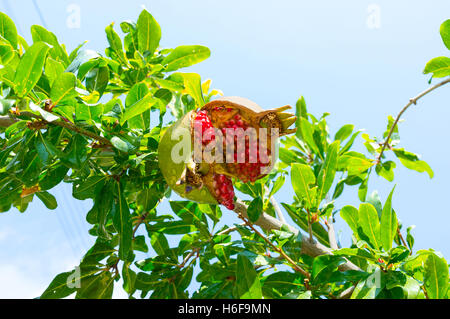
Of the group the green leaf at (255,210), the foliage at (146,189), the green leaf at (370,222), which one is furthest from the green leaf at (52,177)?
the green leaf at (370,222)

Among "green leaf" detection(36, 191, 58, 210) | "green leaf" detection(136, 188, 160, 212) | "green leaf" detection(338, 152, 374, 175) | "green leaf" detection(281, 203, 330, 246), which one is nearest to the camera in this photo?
"green leaf" detection(136, 188, 160, 212)

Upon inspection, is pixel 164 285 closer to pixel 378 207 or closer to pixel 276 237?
pixel 276 237

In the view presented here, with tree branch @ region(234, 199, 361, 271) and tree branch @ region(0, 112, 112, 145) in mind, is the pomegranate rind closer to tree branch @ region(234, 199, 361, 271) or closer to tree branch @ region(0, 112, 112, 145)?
tree branch @ region(0, 112, 112, 145)

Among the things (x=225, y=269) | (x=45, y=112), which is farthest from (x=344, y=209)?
(x=45, y=112)

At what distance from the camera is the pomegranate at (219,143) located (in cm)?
113

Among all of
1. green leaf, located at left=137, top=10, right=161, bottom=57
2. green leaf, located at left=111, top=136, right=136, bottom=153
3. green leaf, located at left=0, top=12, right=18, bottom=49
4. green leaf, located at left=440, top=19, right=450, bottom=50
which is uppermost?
green leaf, located at left=137, top=10, right=161, bottom=57

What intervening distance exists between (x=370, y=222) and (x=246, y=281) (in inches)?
21.8

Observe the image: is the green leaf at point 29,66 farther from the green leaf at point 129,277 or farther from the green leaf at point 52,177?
the green leaf at point 129,277

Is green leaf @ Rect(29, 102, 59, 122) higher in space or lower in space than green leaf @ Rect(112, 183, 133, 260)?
higher

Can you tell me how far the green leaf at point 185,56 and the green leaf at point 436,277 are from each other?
1.10 meters

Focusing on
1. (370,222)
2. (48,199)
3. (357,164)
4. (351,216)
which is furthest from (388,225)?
(48,199)

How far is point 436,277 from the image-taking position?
4.38 ft

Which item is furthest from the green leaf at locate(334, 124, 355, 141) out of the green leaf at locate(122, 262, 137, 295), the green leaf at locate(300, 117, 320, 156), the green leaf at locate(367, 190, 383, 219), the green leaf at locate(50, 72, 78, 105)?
the green leaf at locate(50, 72, 78, 105)

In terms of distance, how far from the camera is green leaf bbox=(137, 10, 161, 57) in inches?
64.0
